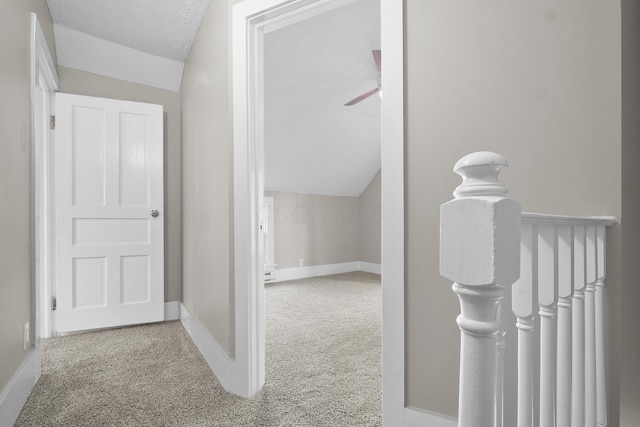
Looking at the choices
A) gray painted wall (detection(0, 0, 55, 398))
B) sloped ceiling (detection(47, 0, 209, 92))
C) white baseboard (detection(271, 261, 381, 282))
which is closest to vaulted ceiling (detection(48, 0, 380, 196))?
sloped ceiling (detection(47, 0, 209, 92))

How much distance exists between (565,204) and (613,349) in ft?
1.33

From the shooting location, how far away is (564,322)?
2.66 ft

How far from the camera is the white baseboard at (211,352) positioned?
199 centimetres

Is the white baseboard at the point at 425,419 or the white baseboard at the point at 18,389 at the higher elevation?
the white baseboard at the point at 425,419

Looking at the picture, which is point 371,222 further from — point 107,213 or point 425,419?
point 425,419

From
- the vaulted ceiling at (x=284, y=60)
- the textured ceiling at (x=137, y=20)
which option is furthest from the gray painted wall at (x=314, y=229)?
the textured ceiling at (x=137, y=20)

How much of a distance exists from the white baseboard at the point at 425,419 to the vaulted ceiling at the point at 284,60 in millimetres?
2005

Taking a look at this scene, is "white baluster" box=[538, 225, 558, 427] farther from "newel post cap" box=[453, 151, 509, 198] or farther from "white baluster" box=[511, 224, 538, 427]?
"newel post cap" box=[453, 151, 509, 198]

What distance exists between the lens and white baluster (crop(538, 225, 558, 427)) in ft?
2.25

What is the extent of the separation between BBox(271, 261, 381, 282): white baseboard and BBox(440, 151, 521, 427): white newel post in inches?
184

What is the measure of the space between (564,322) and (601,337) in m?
0.28

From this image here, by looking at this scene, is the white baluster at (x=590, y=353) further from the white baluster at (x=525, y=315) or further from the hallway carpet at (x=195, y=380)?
the hallway carpet at (x=195, y=380)

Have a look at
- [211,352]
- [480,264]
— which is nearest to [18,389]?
[211,352]

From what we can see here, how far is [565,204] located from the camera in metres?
1.04
